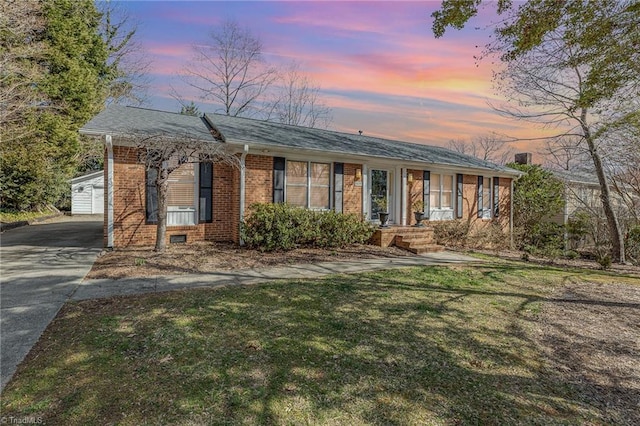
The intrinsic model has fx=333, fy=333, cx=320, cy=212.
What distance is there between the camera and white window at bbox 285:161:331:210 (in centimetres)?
1090

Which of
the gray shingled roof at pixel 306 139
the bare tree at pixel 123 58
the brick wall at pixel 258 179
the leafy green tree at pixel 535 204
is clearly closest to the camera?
the brick wall at pixel 258 179

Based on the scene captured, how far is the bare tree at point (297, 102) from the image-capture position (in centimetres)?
3045

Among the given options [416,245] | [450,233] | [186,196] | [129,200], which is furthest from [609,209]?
[129,200]

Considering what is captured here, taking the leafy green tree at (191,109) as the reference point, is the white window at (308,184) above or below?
below

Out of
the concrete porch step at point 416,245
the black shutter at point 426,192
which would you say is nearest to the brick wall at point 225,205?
the concrete porch step at point 416,245

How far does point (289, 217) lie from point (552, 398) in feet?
24.4

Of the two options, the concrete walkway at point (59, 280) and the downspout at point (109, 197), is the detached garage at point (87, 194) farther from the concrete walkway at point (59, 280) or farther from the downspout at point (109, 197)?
the downspout at point (109, 197)

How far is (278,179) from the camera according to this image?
416 inches

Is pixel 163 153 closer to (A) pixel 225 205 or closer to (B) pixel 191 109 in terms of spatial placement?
(A) pixel 225 205

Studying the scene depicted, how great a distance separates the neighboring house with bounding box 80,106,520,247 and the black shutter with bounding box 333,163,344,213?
0.03 meters

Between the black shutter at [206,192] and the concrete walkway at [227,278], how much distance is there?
361cm

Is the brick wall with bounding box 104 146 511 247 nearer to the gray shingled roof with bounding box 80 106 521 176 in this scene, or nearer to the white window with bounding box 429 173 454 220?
the gray shingled roof with bounding box 80 106 521 176

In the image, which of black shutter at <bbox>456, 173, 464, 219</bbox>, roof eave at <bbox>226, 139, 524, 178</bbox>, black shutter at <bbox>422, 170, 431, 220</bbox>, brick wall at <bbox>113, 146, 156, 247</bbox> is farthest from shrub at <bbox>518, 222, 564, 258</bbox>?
brick wall at <bbox>113, 146, 156, 247</bbox>

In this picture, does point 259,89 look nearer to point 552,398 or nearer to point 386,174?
point 386,174
